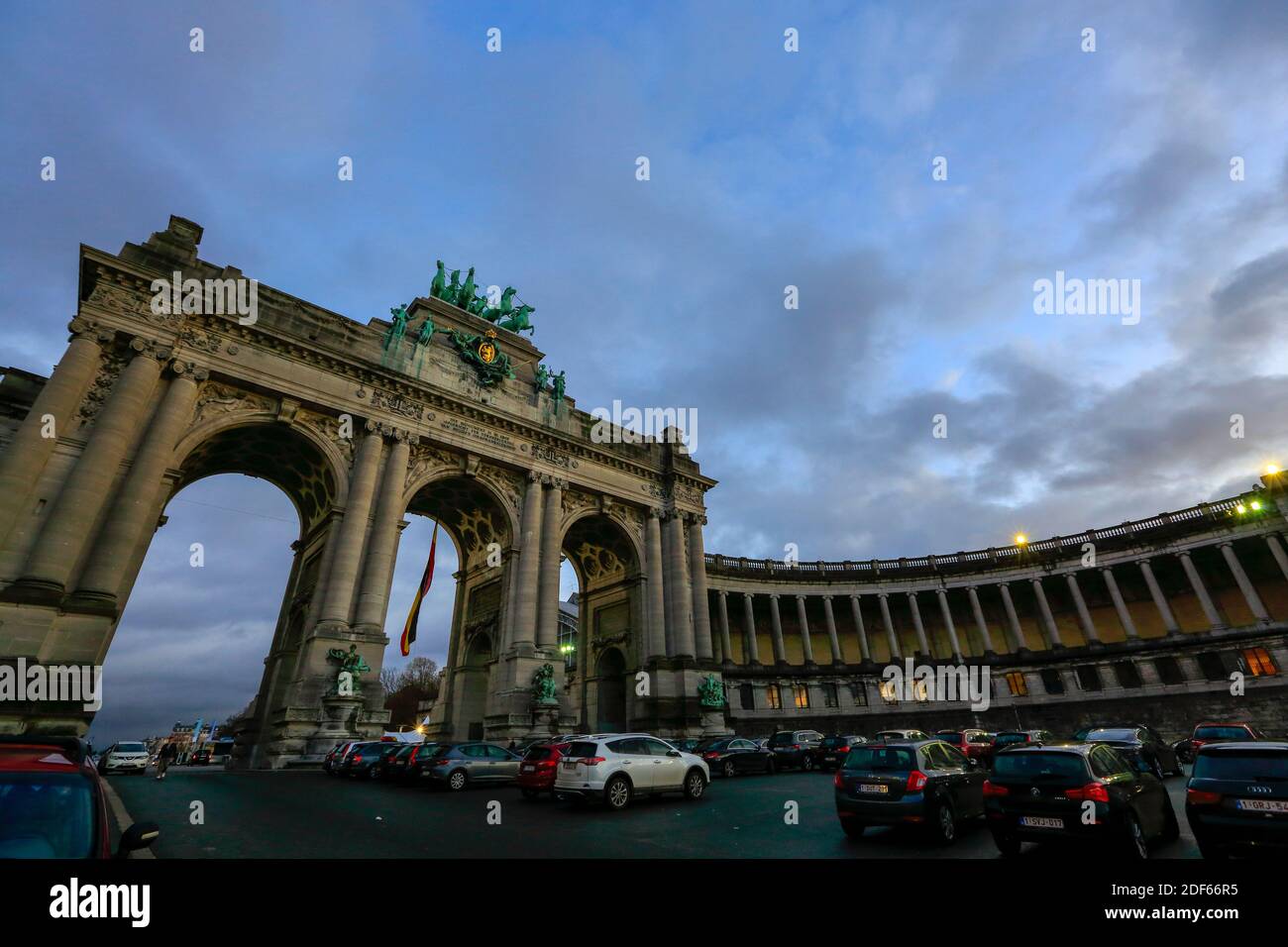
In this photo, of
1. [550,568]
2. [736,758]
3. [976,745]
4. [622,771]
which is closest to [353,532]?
[550,568]

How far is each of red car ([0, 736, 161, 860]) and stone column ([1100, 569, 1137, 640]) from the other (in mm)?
56226

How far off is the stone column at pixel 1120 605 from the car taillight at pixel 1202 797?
46.5 metres

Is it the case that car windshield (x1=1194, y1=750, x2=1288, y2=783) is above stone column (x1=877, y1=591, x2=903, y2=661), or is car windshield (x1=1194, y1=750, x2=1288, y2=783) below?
below

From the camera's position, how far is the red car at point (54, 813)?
146 inches

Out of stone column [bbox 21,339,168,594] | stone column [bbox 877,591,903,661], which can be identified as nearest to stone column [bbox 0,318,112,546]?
stone column [bbox 21,339,168,594]

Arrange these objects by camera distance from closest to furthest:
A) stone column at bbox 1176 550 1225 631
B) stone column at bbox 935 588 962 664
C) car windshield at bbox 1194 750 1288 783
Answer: car windshield at bbox 1194 750 1288 783, stone column at bbox 1176 550 1225 631, stone column at bbox 935 588 962 664

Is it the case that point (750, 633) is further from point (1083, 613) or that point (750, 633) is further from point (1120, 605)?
point (1120, 605)

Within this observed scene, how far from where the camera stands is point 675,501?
126 feet

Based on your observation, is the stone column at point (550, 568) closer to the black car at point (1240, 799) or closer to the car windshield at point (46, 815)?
the black car at point (1240, 799)

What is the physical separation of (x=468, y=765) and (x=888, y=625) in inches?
1633

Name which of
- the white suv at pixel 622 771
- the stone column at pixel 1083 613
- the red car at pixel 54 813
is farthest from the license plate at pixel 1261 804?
the stone column at pixel 1083 613

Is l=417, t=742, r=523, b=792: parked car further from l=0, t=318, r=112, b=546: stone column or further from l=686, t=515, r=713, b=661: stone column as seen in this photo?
l=686, t=515, r=713, b=661: stone column

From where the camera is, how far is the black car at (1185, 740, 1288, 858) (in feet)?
21.4

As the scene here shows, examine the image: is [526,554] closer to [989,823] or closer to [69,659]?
[69,659]
